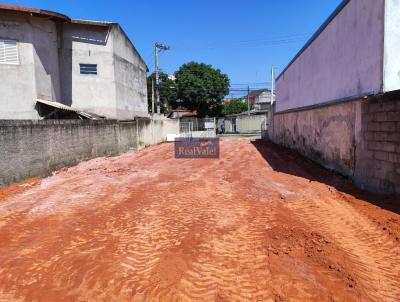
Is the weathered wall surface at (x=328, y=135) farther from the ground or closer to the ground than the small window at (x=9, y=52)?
closer to the ground

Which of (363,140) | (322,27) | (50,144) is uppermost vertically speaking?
(322,27)

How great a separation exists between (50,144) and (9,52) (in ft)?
19.0

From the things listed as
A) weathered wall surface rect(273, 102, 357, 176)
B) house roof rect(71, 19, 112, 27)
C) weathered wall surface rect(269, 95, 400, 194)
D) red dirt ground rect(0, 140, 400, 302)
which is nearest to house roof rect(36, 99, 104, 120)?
house roof rect(71, 19, 112, 27)

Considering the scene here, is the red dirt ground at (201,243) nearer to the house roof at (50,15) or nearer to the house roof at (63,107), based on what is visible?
the house roof at (63,107)

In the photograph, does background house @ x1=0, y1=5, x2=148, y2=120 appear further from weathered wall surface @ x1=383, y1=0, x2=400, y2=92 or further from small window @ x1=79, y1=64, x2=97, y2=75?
weathered wall surface @ x1=383, y1=0, x2=400, y2=92

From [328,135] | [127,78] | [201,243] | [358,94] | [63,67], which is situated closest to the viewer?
[201,243]

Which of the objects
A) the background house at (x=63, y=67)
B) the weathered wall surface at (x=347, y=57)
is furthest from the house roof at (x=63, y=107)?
the weathered wall surface at (x=347, y=57)

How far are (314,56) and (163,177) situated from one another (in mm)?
7534

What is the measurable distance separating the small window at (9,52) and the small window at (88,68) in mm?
4148

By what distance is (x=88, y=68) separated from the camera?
56.5 ft

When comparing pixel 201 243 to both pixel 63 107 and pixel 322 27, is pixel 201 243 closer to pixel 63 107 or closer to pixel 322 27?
pixel 322 27

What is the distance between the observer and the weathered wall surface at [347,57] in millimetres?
6719

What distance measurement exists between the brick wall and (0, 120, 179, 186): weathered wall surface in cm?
904

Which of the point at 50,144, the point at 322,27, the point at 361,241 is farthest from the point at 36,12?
the point at 361,241
